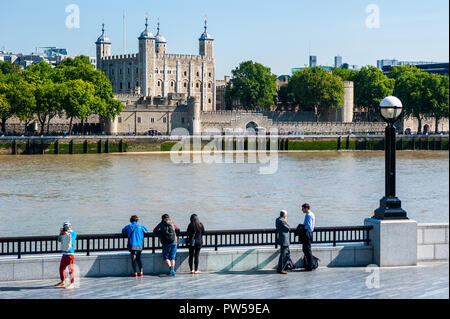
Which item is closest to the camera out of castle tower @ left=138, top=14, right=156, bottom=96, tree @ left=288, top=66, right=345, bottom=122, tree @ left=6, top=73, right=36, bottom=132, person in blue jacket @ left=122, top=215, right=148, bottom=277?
person in blue jacket @ left=122, top=215, right=148, bottom=277

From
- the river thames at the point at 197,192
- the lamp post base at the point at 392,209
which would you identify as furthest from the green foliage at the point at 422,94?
the lamp post base at the point at 392,209

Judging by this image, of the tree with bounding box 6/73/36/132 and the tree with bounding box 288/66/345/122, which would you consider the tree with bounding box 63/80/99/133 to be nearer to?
the tree with bounding box 6/73/36/132

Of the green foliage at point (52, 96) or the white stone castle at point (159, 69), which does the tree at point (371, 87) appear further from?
the green foliage at point (52, 96)

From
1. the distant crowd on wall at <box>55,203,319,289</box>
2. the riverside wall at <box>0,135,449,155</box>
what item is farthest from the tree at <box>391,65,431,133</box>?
the distant crowd on wall at <box>55,203,319,289</box>

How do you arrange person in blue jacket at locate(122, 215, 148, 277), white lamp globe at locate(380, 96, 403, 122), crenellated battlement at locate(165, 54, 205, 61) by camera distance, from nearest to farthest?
person in blue jacket at locate(122, 215, 148, 277) → white lamp globe at locate(380, 96, 403, 122) → crenellated battlement at locate(165, 54, 205, 61)

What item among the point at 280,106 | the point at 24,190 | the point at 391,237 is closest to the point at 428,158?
the point at 24,190

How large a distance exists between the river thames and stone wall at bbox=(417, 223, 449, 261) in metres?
12.9

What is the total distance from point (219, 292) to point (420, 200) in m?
26.0

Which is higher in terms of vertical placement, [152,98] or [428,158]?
[152,98]

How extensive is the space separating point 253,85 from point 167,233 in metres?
87.9

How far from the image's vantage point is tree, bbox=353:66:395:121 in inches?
3819

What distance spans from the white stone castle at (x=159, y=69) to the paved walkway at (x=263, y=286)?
88.6 metres
